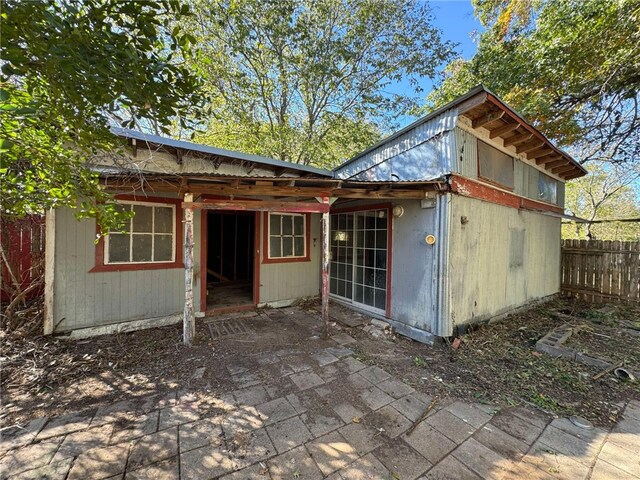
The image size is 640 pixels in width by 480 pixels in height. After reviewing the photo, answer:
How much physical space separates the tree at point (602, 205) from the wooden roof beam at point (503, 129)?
1227 cm

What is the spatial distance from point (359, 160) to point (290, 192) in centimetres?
294

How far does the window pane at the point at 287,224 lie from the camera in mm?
5727

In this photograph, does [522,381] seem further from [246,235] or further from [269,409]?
[246,235]

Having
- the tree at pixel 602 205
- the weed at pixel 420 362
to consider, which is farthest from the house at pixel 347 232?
the tree at pixel 602 205

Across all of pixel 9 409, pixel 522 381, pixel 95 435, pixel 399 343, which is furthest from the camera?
pixel 399 343

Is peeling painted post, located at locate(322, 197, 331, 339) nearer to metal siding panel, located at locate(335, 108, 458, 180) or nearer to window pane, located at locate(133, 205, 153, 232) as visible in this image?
metal siding panel, located at locate(335, 108, 458, 180)

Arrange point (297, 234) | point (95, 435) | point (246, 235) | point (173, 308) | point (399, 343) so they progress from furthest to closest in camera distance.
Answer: point (246, 235) < point (297, 234) < point (173, 308) < point (399, 343) < point (95, 435)

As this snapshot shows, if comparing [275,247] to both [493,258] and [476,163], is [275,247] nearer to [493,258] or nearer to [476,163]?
[476,163]

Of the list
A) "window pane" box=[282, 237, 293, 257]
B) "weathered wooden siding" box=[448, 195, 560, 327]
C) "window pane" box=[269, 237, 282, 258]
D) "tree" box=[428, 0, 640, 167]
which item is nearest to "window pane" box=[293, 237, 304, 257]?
"window pane" box=[282, 237, 293, 257]

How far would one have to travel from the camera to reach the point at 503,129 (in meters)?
4.56

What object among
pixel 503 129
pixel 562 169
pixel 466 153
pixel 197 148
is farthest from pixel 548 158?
pixel 197 148

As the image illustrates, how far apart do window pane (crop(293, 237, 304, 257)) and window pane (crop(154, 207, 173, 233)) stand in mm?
2440

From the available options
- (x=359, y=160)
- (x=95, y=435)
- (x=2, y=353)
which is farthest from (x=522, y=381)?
(x=2, y=353)

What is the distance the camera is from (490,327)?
4.66 meters
